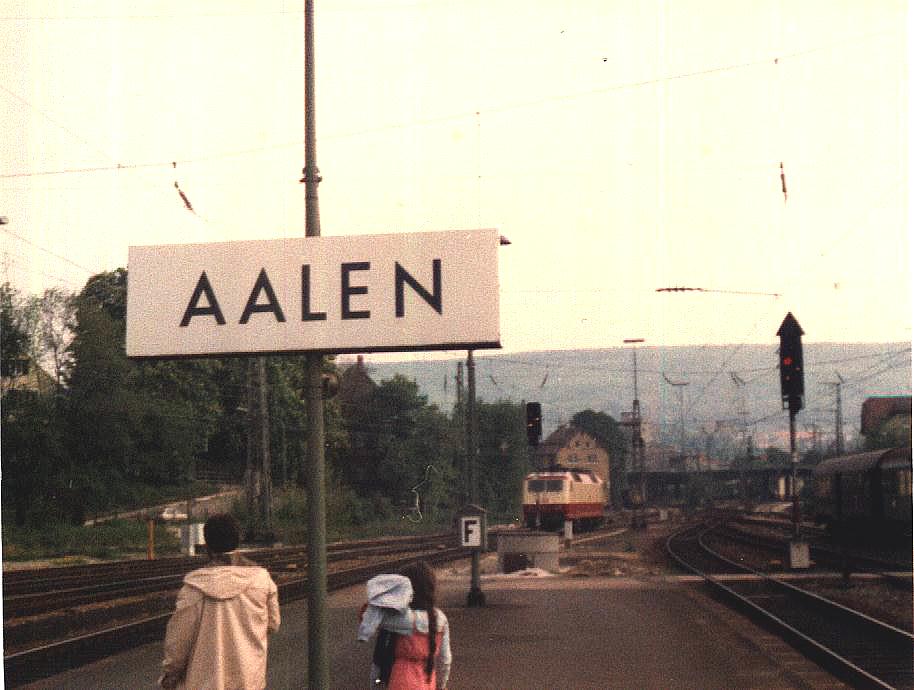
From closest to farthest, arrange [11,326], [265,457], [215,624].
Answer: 1. [215,624]
2. [265,457]
3. [11,326]

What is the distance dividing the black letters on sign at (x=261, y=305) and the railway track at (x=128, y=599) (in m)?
6.72

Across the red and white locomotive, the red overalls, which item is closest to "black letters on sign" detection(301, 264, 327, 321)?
the red overalls

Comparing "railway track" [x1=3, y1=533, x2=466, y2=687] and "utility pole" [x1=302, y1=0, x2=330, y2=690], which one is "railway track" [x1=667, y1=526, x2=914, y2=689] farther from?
"railway track" [x1=3, y1=533, x2=466, y2=687]

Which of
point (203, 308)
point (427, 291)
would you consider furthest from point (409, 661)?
point (203, 308)

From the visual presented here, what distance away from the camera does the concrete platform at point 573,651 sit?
13234 mm

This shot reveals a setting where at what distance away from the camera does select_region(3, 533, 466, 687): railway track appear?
15.0 m

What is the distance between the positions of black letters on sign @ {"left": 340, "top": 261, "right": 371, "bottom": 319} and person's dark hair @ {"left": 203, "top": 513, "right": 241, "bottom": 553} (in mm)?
2530

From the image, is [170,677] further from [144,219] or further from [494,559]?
[494,559]

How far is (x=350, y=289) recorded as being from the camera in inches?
346

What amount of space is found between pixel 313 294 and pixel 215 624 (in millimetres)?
2975

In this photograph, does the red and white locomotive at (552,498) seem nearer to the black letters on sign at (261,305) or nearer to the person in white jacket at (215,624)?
the black letters on sign at (261,305)

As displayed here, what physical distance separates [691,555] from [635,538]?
16527 mm

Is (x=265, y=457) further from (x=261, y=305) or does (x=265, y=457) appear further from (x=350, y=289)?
(x=350, y=289)

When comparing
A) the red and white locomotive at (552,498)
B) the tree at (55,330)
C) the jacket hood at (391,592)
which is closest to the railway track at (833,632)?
the jacket hood at (391,592)
